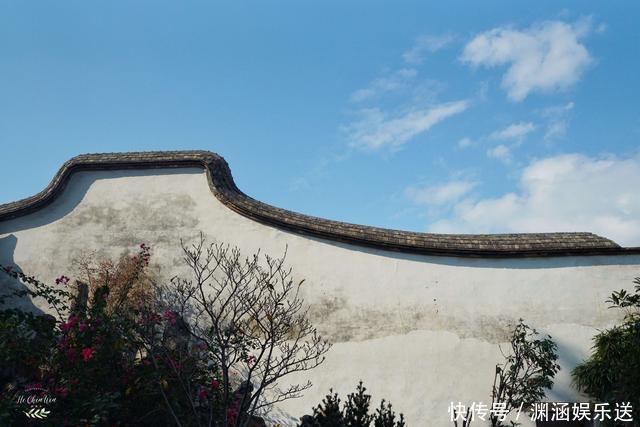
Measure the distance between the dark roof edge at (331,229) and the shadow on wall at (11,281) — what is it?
1.39 ft

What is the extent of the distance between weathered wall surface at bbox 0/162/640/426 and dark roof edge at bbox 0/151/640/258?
107 mm

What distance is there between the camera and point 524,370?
7.00 m

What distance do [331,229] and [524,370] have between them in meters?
3.07

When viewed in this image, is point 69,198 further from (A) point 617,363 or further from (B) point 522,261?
(A) point 617,363

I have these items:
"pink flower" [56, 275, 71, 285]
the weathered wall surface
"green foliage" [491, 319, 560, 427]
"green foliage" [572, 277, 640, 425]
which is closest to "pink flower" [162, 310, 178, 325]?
the weathered wall surface

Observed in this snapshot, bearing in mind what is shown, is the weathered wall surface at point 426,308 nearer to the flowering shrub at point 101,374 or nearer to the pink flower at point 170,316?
the pink flower at point 170,316

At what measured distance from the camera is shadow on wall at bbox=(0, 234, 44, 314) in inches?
343

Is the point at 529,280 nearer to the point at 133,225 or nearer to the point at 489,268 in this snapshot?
the point at 489,268

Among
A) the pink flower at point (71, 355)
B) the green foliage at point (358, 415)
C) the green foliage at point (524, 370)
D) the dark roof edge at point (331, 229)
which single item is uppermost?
the dark roof edge at point (331, 229)

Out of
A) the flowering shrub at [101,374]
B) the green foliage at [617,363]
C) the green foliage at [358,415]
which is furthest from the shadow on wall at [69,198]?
the green foliage at [617,363]

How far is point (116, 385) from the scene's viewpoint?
616cm

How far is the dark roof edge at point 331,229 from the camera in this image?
7.65 metres

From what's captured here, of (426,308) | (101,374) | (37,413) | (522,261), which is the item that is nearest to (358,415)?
(426,308)

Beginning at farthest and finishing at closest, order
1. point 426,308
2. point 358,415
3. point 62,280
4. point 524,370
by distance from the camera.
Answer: point 62,280, point 426,308, point 524,370, point 358,415
